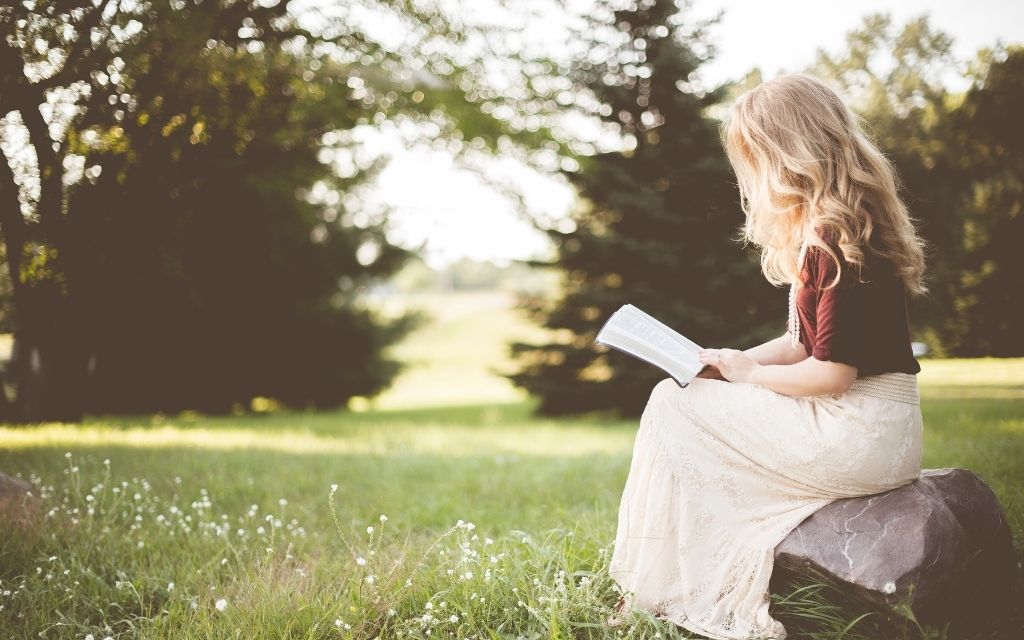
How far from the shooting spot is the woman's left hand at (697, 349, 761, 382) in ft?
8.54

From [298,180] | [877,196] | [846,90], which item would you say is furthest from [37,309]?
[846,90]

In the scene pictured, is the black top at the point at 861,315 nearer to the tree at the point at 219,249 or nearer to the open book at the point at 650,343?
the open book at the point at 650,343

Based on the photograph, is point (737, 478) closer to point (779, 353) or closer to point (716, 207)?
point (779, 353)

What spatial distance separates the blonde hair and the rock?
12.5 ft

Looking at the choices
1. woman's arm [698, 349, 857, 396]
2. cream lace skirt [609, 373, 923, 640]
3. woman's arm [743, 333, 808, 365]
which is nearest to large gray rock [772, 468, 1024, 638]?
cream lace skirt [609, 373, 923, 640]

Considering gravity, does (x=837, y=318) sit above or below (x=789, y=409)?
above

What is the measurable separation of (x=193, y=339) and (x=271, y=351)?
122 centimetres

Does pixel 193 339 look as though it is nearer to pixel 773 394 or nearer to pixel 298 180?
pixel 298 180

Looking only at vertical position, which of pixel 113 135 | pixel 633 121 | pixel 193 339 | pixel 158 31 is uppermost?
pixel 633 121

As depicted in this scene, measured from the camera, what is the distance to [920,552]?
222 centimetres

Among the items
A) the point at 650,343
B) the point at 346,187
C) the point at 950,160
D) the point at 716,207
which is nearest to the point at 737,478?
the point at 650,343

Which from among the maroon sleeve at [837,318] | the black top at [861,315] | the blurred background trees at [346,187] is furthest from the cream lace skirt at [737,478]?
the blurred background trees at [346,187]

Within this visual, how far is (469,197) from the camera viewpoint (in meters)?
11.0

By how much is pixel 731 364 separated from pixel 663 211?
6.55m
